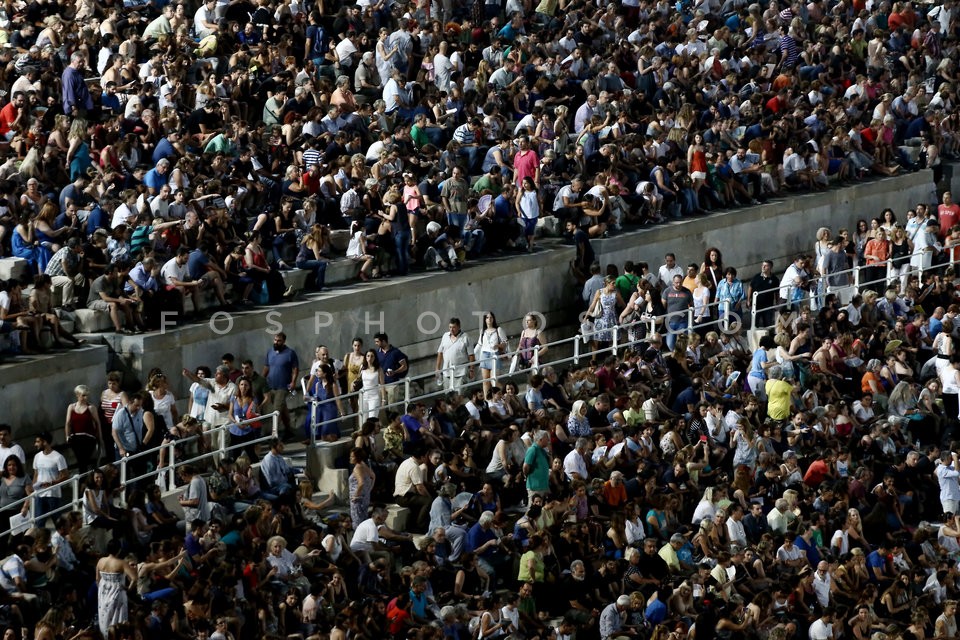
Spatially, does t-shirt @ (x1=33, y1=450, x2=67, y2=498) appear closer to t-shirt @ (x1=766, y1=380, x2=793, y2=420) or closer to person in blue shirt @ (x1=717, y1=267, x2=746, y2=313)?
t-shirt @ (x1=766, y1=380, x2=793, y2=420)

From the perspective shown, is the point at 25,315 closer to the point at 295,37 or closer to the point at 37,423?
the point at 37,423

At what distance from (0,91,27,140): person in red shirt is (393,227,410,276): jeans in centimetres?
538

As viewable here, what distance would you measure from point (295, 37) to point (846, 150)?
964 cm

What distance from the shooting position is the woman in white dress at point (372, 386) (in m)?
26.9

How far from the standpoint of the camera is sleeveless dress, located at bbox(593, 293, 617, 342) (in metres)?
30.7

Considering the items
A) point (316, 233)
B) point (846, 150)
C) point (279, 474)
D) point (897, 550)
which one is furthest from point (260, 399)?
point (846, 150)

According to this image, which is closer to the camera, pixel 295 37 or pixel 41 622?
pixel 41 622

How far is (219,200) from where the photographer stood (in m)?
28.6

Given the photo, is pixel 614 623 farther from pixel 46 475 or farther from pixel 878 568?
pixel 46 475

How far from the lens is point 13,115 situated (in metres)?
30.7

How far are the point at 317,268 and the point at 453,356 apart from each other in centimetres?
209

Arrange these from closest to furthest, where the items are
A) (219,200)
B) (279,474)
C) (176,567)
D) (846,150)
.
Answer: (176,567) < (279,474) < (219,200) < (846,150)

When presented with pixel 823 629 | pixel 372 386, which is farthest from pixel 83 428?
pixel 823 629

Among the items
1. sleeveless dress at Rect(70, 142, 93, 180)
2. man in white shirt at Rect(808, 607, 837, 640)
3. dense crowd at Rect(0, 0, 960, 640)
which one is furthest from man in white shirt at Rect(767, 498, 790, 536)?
sleeveless dress at Rect(70, 142, 93, 180)
